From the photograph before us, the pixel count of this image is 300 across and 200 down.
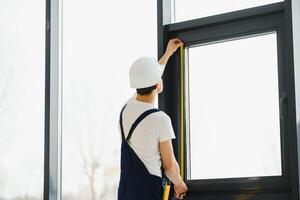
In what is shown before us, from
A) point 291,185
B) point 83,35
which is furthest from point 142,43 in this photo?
point 291,185

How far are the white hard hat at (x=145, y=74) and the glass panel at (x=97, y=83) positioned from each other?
56 centimetres

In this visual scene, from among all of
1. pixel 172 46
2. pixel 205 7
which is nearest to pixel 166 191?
pixel 172 46

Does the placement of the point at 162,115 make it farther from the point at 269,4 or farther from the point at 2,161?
the point at 2,161

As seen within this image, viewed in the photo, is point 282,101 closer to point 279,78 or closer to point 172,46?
point 279,78

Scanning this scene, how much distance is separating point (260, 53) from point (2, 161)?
6.17 feet

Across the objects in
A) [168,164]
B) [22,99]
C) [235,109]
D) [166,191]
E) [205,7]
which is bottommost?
[166,191]

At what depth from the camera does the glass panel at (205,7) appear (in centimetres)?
313

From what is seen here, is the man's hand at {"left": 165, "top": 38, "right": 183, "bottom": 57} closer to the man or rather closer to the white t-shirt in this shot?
the man

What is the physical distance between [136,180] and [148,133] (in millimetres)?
220

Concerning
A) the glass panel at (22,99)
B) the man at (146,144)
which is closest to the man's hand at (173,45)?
the man at (146,144)

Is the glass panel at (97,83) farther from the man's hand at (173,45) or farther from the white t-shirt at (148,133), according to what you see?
the white t-shirt at (148,133)

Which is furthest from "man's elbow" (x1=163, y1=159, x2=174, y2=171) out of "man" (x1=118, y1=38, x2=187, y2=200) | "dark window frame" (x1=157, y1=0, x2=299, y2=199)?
"dark window frame" (x1=157, y1=0, x2=299, y2=199)

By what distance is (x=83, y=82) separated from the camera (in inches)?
150

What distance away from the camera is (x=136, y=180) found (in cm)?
286
